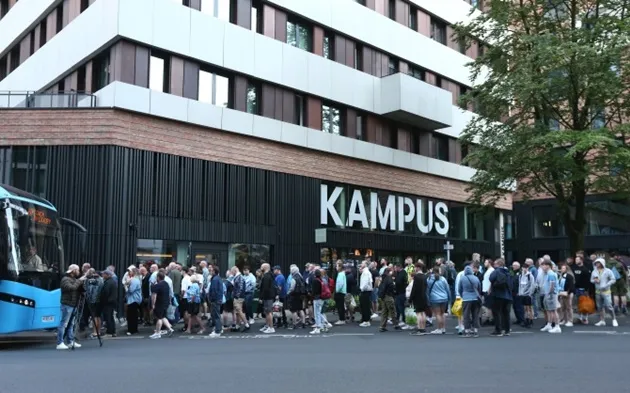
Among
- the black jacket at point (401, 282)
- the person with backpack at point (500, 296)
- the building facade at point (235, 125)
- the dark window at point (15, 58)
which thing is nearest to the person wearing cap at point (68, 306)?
the building facade at point (235, 125)

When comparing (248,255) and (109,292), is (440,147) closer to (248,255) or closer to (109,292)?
(248,255)

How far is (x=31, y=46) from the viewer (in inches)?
1094

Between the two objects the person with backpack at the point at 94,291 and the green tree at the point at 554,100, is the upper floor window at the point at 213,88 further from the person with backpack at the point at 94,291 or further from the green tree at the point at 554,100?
the green tree at the point at 554,100

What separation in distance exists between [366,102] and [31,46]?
15.5 meters

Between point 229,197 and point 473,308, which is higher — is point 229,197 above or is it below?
above

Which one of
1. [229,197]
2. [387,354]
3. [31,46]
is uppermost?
[31,46]

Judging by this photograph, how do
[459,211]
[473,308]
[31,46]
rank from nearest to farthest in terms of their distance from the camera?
[473,308]
[31,46]
[459,211]

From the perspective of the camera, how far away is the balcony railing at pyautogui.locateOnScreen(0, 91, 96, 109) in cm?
2047

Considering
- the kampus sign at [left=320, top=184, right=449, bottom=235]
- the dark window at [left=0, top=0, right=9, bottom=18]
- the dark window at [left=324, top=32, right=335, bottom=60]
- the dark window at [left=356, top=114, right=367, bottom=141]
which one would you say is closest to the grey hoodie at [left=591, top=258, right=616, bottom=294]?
the kampus sign at [left=320, top=184, right=449, bottom=235]

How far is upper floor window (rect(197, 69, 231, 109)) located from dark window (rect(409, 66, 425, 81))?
11879 millimetres

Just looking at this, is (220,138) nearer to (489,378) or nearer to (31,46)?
(31,46)

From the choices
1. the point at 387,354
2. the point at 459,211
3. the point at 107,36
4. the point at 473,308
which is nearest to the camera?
the point at 387,354

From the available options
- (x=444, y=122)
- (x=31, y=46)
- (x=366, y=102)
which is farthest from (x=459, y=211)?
(x=31, y=46)

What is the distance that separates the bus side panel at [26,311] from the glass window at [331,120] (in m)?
15.3
